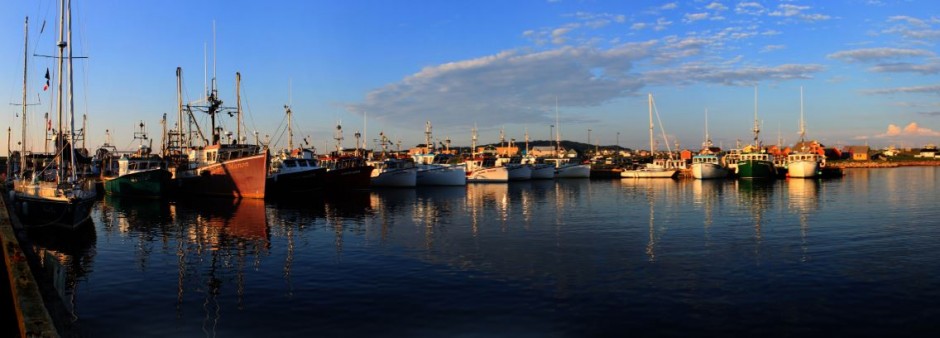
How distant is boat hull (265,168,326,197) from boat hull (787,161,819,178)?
3021 inches

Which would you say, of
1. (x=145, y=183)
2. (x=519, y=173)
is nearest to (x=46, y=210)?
(x=145, y=183)

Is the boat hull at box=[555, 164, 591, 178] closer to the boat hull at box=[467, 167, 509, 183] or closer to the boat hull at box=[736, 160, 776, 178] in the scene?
the boat hull at box=[467, 167, 509, 183]

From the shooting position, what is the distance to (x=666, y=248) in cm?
2334

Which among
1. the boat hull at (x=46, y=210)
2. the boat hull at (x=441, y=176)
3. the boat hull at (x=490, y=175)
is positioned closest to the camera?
the boat hull at (x=46, y=210)

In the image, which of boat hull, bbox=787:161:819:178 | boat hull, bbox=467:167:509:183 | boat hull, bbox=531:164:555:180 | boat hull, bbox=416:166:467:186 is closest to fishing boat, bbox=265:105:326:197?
boat hull, bbox=416:166:467:186

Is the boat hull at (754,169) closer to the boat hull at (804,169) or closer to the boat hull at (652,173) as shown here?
the boat hull at (804,169)

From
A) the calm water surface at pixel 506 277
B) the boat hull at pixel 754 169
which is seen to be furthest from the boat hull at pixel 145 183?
the boat hull at pixel 754 169

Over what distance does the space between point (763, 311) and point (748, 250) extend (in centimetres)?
936

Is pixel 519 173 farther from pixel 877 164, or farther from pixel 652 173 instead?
pixel 877 164

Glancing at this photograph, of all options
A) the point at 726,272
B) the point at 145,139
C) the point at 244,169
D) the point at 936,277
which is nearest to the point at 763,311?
the point at 726,272

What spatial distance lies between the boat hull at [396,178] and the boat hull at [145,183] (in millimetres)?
27260

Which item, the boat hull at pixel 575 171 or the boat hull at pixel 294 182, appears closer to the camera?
the boat hull at pixel 294 182

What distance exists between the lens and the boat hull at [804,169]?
9654 cm

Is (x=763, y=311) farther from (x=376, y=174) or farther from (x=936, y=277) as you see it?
(x=376, y=174)
